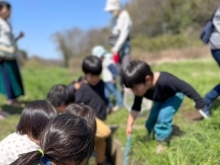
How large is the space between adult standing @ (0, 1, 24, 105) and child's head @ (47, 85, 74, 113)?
154 centimetres

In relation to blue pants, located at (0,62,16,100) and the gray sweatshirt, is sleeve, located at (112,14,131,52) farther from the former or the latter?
the gray sweatshirt

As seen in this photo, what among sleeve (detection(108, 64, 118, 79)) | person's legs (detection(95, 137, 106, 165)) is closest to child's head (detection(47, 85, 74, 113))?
person's legs (detection(95, 137, 106, 165))

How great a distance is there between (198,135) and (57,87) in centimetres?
167

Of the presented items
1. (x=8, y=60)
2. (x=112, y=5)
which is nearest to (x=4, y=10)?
(x=8, y=60)

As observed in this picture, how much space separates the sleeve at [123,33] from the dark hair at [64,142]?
3.72 metres

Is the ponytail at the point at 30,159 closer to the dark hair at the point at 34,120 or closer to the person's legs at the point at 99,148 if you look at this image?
the dark hair at the point at 34,120

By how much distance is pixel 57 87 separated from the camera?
3.65m

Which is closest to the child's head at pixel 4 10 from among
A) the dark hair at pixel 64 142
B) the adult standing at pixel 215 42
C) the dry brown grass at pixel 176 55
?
the adult standing at pixel 215 42

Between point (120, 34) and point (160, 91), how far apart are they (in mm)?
2571

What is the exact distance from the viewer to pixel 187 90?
291 centimetres

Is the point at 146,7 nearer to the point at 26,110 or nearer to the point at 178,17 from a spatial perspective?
the point at 178,17

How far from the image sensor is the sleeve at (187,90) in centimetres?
289

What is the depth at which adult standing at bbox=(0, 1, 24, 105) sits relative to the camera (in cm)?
469

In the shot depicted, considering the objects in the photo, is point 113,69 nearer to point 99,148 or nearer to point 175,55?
point 99,148
